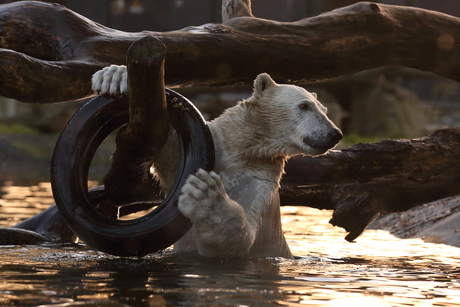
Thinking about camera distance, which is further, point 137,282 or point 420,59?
point 420,59

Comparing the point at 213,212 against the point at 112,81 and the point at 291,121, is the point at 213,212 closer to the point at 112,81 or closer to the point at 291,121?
the point at 112,81

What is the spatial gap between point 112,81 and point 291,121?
44.3 inches

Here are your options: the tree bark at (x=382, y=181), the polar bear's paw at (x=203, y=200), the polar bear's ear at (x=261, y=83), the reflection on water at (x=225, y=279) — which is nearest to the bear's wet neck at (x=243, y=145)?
the polar bear's ear at (x=261, y=83)

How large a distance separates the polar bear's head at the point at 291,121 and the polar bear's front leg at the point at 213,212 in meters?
0.71

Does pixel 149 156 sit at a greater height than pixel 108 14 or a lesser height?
lesser

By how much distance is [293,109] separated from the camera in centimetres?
440

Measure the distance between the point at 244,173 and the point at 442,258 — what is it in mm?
1719

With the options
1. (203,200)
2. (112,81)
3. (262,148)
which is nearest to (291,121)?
(262,148)

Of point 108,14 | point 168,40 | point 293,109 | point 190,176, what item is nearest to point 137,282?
point 190,176

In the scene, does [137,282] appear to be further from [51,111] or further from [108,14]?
[108,14]

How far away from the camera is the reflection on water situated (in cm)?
304

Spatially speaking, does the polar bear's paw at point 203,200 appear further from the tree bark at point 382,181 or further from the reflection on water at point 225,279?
the tree bark at point 382,181

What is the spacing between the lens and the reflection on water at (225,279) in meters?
3.04

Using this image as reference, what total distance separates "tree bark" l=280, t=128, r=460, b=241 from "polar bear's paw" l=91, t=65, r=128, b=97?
6.49ft
